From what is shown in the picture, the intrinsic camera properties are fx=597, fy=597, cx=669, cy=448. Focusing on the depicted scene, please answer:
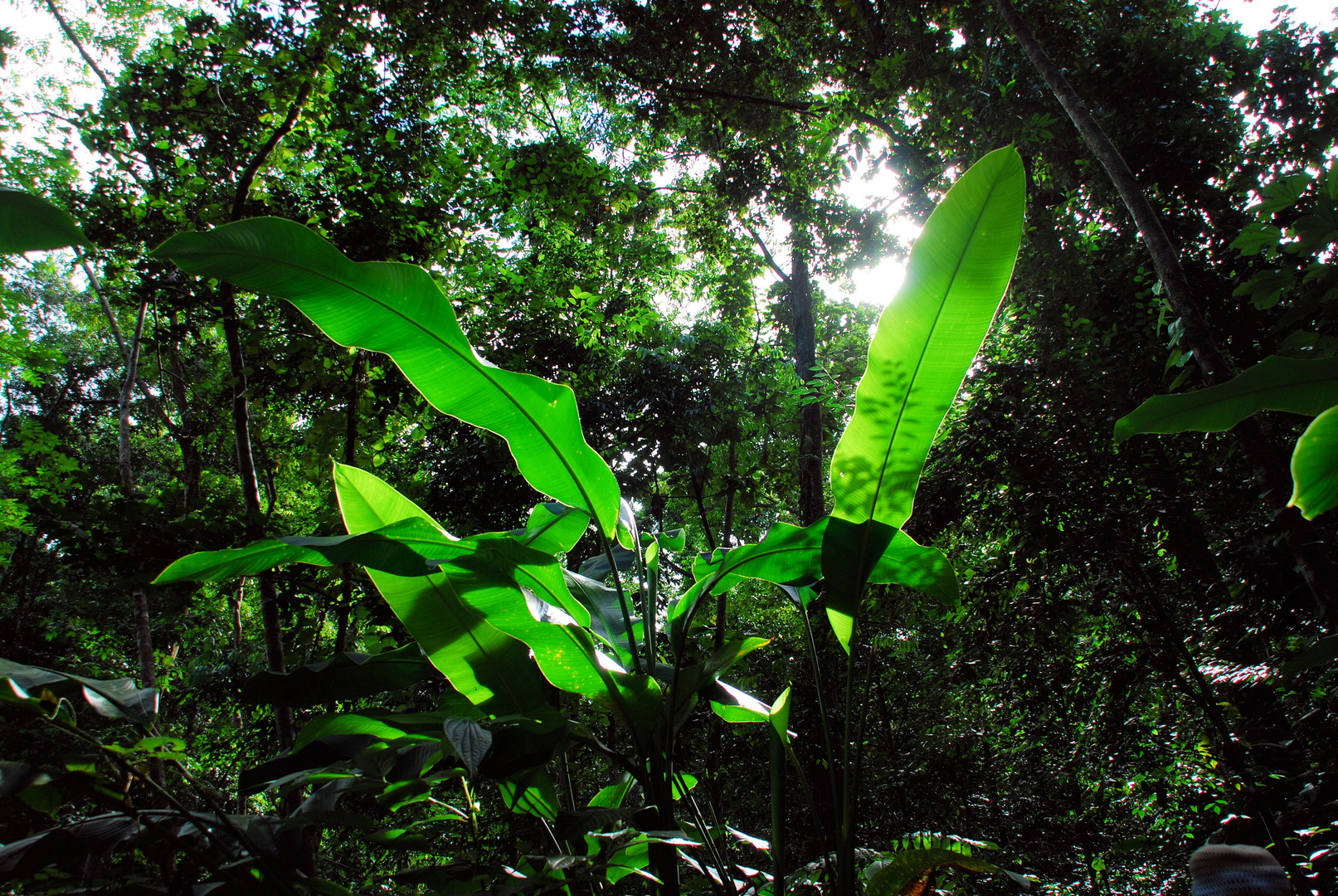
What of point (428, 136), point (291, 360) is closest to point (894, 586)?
point (291, 360)

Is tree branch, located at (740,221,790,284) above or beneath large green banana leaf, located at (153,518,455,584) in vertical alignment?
above

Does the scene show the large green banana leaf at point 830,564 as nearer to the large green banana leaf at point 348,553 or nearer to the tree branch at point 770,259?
the large green banana leaf at point 348,553

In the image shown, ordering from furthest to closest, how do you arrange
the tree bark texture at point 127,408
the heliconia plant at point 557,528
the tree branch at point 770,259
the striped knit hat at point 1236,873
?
the tree branch at point 770,259
the tree bark texture at point 127,408
the heliconia plant at point 557,528
the striped knit hat at point 1236,873

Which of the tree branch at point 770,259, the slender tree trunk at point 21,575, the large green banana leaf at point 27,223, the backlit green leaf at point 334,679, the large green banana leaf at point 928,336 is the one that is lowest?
the backlit green leaf at point 334,679

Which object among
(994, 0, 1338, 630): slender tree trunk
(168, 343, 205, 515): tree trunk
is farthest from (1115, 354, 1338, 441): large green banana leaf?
(168, 343, 205, 515): tree trunk

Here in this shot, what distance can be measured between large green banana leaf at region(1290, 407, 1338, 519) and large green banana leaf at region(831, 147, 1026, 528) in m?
0.40

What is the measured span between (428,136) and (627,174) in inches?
123

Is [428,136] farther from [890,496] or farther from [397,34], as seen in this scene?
[890,496]

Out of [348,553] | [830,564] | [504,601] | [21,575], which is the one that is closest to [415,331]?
[348,553]

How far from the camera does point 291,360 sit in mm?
2963

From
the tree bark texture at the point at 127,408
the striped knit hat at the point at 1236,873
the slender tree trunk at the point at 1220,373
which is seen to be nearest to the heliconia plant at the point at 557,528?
the striped knit hat at the point at 1236,873

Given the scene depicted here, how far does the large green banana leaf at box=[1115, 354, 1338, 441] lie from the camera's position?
2.48 ft

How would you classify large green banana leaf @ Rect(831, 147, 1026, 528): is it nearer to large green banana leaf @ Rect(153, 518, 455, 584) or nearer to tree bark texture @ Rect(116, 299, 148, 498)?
large green banana leaf @ Rect(153, 518, 455, 584)

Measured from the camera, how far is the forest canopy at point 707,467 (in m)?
0.94
